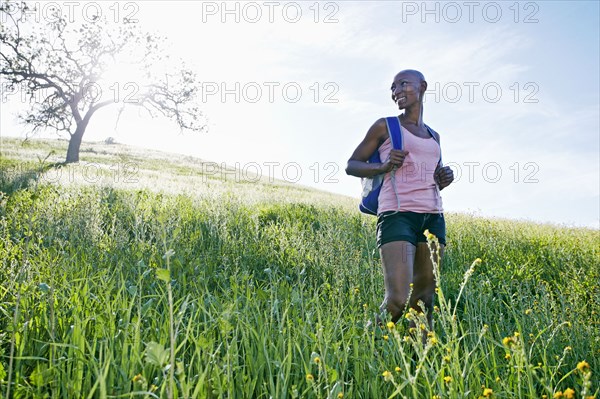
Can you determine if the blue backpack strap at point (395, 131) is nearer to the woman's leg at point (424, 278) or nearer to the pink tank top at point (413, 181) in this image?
the pink tank top at point (413, 181)

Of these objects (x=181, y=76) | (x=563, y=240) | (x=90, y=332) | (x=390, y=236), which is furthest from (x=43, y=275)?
(x=181, y=76)

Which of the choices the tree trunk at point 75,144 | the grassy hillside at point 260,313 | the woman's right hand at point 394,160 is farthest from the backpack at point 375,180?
the tree trunk at point 75,144

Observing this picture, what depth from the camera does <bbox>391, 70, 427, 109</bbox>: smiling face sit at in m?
4.41

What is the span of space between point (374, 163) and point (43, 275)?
321 centimetres

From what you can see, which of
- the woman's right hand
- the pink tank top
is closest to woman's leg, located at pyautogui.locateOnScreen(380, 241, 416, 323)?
the pink tank top

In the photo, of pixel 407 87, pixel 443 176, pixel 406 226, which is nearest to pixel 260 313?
pixel 406 226

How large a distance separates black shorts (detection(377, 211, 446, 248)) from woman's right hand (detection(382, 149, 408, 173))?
0.40 metres

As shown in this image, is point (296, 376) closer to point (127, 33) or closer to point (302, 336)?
point (302, 336)

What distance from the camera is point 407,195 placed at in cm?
411

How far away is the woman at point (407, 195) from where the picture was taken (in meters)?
3.89

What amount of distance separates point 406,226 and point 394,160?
1.86 ft

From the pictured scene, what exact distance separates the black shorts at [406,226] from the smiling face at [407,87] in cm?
109

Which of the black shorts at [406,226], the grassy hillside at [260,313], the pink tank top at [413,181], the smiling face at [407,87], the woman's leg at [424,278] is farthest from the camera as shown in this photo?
the smiling face at [407,87]

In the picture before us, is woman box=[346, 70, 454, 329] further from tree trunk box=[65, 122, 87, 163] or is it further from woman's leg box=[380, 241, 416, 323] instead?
tree trunk box=[65, 122, 87, 163]
